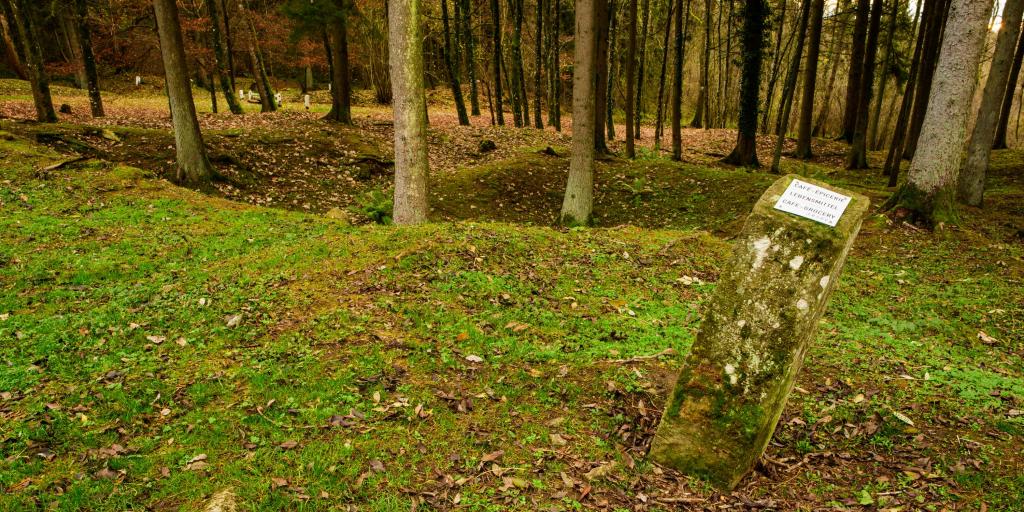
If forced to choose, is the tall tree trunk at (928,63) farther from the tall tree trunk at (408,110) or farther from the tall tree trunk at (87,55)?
the tall tree trunk at (87,55)

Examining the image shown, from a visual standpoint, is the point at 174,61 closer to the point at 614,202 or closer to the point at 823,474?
the point at 614,202

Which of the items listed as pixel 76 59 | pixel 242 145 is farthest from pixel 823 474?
pixel 76 59

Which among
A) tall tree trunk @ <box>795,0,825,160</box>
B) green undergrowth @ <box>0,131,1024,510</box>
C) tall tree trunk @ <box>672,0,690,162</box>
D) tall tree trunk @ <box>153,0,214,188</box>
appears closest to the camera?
green undergrowth @ <box>0,131,1024,510</box>

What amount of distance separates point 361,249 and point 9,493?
4419mm

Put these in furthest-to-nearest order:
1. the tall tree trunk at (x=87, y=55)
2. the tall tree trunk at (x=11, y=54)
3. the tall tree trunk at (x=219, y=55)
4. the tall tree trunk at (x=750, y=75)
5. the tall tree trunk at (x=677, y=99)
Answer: the tall tree trunk at (x=11, y=54)
the tall tree trunk at (x=219, y=55)
the tall tree trunk at (x=87, y=55)
the tall tree trunk at (x=677, y=99)
the tall tree trunk at (x=750, y=75)

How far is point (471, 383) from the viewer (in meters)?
4.61

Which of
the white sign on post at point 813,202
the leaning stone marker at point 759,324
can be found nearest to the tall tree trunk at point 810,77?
the white sign on post at point 813,202

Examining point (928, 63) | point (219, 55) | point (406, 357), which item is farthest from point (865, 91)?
point (219, 55)

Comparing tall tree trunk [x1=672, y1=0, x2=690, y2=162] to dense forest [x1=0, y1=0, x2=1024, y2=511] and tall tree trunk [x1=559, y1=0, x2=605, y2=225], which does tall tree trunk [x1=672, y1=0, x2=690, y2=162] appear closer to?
dense forest [x1=0, y1=0, x2=1024, y2=511]

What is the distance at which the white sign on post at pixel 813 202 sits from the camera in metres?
3.22

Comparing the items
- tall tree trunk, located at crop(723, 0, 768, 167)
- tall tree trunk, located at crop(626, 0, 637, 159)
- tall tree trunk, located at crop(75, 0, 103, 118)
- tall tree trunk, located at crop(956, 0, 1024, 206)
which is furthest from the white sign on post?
tall tree trunk, located at crop(75, 0, 103, 118)

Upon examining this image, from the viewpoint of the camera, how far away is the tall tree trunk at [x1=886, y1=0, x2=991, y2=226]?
8398 mm

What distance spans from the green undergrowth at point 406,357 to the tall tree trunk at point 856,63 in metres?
11.9

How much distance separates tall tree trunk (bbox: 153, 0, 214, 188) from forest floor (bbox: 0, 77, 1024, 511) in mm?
1328
